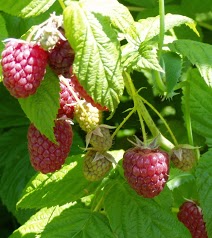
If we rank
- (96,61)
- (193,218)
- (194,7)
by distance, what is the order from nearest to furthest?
1. (96,61)
2. (193,218)
3. (194,7)

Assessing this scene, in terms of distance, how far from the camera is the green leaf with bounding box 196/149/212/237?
198 cm

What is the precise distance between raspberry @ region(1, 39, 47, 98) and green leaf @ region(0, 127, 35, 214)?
1327 mm

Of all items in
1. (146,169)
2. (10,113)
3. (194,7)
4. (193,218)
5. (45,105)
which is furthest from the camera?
(10,113)

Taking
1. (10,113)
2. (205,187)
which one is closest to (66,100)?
(205,187)

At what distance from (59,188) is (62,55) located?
2.30 ft

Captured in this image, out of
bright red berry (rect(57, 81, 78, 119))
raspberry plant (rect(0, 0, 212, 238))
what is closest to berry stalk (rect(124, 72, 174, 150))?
raspberry plant (rect(0, 0, 212, 238))

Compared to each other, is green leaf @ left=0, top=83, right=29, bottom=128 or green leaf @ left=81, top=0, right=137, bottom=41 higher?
green leaf @ left=81, top=0, right=137, bottom=41

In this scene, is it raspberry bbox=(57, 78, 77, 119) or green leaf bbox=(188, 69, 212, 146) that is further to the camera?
green leaf bbox=(188, 69, 212, 146)

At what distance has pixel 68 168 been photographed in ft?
7.14

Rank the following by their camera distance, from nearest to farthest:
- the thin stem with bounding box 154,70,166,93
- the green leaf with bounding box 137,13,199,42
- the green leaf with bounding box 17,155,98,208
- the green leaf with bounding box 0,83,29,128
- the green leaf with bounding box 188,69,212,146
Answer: the thin stem with bounding box 154,70,166,93, the green leaf with bounding box 137,13,199,42, the green leaf with bounding box 17,155,98,208, the green leaf with bounding box 188,69,212,146, the green leaf with bounding box 0,83,29,128

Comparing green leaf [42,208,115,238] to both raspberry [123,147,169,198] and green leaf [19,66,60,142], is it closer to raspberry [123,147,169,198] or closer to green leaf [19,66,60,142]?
raspberry [123,147,169,198]

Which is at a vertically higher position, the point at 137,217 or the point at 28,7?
the point at 28,7

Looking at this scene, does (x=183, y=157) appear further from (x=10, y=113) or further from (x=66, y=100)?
(x=10, y=113)

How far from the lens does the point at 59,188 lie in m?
2.15
